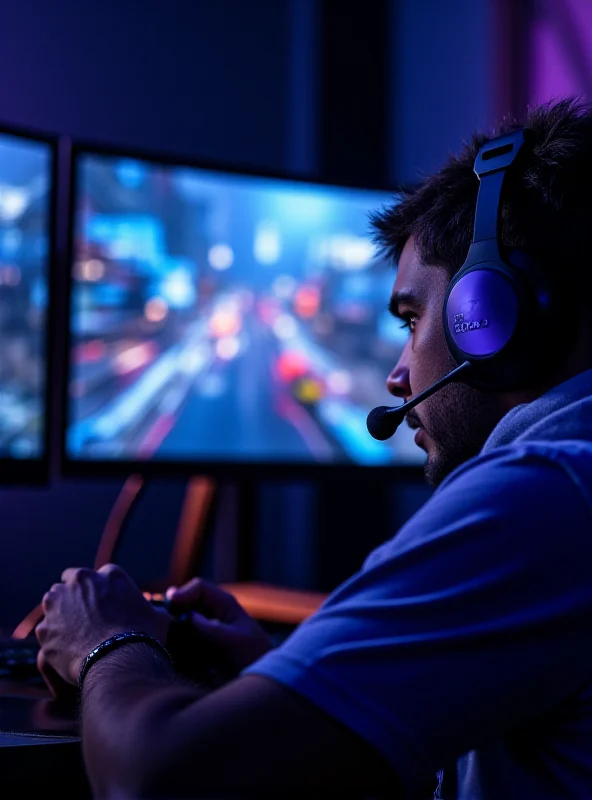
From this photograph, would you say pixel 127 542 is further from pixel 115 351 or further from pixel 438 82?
pixel 438 82

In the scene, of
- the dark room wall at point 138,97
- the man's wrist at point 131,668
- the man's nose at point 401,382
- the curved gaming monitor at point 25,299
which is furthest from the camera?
the dark room wall at point 138,97

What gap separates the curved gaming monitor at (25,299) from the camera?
4.51 ft

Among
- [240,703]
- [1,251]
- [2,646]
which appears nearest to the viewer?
[240,703]

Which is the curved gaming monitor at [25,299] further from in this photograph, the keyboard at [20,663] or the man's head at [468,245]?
the man's head at [468,245]

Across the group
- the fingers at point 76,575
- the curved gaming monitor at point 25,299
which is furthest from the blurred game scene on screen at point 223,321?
the fingers at point 76,575

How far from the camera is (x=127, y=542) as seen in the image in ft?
6.95

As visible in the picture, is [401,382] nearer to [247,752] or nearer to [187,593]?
[187,593]

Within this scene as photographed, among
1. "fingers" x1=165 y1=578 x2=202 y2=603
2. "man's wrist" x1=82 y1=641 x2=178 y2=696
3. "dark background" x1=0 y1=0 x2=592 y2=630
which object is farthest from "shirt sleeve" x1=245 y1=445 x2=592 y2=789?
"dark background" x1=0 y1=0 x2=592 y2=630

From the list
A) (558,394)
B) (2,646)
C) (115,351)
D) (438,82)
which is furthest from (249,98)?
(558,394)

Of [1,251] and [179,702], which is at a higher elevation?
[1,251]

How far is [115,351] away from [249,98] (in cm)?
117

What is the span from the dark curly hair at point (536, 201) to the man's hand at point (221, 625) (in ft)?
1.43

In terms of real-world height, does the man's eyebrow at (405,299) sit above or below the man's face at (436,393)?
above

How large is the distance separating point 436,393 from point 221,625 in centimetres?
36
